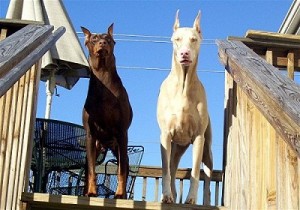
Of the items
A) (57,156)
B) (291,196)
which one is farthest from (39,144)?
(291,196)

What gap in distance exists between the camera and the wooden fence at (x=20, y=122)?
3535 millimetres

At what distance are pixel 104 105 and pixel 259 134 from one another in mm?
1271

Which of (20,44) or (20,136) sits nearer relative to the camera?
(20,44)

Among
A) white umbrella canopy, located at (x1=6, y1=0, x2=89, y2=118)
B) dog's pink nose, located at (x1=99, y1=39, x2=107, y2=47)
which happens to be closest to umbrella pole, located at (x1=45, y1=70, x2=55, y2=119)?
white umbrella canopy, located at (x1=6, y1=0, x2=89, y2=118)

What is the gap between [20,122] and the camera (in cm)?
380

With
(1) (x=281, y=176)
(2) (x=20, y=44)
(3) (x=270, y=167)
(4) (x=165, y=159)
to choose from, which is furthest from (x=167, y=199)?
(1) (x=281, y=176)

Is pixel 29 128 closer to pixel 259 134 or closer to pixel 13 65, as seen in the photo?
pixel 13 65

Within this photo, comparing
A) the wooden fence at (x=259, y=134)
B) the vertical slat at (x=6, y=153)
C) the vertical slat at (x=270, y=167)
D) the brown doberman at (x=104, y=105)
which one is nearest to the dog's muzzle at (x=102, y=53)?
the brown doberman at (x=104, y=105)

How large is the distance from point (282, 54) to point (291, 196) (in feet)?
6.42

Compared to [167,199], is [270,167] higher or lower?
higher

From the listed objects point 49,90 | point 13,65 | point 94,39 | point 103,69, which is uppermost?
point 49,90

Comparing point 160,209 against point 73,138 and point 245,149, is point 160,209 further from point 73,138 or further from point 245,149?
point 73,138

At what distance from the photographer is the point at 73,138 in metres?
5.09

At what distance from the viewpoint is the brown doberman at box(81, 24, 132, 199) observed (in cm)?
421
